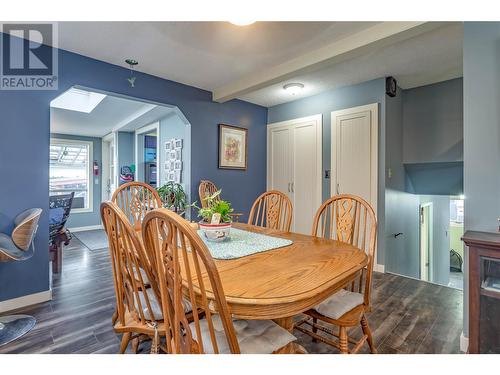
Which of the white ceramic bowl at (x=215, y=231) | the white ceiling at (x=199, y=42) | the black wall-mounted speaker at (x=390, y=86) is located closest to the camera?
the white ceramic bowl at (x=215, y=231)

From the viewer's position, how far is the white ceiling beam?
1.99m

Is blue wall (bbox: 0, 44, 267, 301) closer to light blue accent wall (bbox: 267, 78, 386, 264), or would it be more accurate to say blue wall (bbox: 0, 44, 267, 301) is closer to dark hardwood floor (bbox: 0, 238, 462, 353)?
dark hardwood floor (bbox: 0, 238, 462, 353)

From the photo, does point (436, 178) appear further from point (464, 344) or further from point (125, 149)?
point (125, 149)

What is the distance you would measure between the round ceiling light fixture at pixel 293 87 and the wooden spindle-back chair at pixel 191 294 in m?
3.19

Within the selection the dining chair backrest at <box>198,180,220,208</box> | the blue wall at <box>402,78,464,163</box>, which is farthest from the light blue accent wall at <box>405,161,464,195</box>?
the dining chair backrest at <box>198,180,220,208</box>

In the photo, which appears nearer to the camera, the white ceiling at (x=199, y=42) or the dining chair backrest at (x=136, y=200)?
the white ceiling at (x=199, y=42)

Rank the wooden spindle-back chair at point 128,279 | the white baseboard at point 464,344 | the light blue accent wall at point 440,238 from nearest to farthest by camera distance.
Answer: the wooden spindle-back chair at point 128,279, the white baseboard at point 464,344, the light blue accent wall at point 440,238

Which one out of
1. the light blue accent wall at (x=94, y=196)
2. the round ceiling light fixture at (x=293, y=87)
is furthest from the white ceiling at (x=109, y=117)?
the round ceiling light fixture at (x=293, y=87)

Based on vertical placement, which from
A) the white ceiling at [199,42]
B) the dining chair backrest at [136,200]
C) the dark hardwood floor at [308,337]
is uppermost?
the white ceiling at [199,42]

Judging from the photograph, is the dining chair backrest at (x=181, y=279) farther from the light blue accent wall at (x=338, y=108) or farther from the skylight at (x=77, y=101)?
the skylight at (x=77, y=101)

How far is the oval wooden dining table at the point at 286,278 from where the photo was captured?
861 millimetres

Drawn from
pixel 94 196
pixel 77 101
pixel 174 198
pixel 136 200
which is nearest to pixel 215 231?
pixel 136 200
